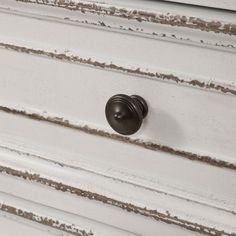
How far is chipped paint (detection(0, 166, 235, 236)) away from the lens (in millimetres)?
461

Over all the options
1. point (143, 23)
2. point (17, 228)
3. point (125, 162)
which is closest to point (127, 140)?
point (125, 162)

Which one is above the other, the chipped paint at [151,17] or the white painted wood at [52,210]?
the chipped paint at [151,17]

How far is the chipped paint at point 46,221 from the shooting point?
55cm

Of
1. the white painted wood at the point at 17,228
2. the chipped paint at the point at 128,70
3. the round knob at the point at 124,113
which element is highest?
the chipped paint at the point at 128,70

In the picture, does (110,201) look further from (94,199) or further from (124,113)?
(124,113)

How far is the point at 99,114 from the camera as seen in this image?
0.46 metres

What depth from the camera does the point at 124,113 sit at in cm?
40

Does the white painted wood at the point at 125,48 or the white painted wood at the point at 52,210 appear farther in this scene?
the white painted wood at the point at 52,210

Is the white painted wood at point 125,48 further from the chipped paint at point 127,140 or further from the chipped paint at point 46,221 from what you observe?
the chipped paint at point 46,221

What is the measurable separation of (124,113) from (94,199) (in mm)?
144

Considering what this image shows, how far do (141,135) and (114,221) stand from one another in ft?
0.41

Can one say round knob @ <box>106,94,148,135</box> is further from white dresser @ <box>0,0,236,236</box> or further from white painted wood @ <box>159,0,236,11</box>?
white painted wood @ <box>159,0,236,11</box>

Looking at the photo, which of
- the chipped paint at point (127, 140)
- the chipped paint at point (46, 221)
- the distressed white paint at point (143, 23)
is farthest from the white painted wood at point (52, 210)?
the distressed white paint at point (143, 23)

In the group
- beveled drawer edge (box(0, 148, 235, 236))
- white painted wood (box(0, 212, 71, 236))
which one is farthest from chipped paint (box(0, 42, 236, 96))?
white painted wood (box(0, 212, 71, 236))
